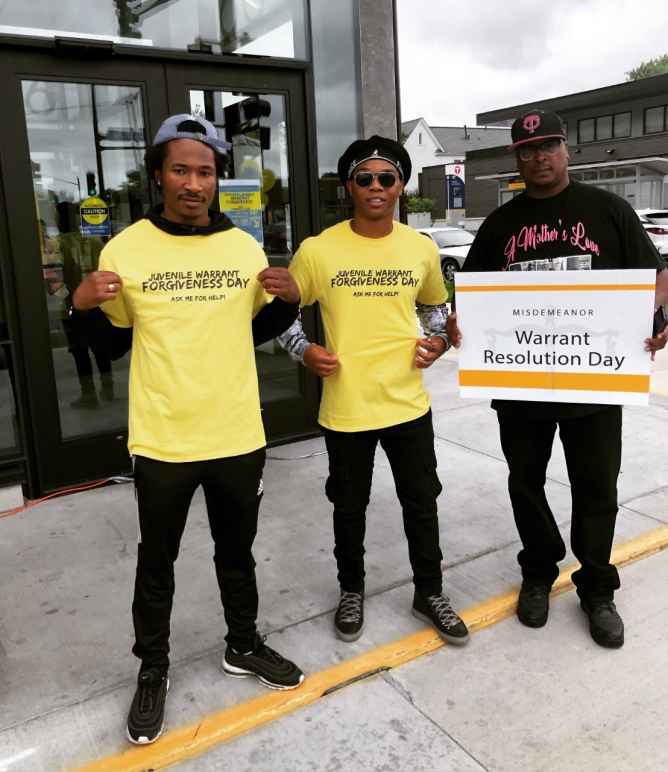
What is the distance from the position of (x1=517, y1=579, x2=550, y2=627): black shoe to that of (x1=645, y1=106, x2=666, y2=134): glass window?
42473 millimetres

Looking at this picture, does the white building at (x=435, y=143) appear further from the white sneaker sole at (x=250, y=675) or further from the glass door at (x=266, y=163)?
the white sneaker sole at (x=250, y=675)

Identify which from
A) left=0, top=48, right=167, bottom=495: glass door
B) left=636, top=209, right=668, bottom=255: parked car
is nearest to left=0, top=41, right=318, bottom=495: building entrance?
left=0, top=48, right=167, bottom=495: glass door

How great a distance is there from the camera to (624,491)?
15.1 ft

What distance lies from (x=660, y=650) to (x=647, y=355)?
119 centimetres

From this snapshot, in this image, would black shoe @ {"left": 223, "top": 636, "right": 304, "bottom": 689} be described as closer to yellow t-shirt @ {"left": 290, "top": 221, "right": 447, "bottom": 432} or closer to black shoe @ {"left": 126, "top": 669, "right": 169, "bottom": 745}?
black shoe @ {"left": 126, "top": 669, "right": 169, "bottom": 745}

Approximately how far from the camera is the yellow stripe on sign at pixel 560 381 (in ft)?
9.52

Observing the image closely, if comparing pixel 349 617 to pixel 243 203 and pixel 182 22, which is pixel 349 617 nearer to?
pixel 243 203

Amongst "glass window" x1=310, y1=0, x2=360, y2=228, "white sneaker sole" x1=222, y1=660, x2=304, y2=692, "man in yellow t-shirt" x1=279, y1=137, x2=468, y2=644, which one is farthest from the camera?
"glass window" x1=310, y1=0, x2=360, y2=228


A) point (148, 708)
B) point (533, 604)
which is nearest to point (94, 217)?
point (148, 708)

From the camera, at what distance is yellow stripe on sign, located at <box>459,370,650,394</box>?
2901mm

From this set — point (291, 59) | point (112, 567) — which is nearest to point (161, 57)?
point (291, 59)

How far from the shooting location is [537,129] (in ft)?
9.10

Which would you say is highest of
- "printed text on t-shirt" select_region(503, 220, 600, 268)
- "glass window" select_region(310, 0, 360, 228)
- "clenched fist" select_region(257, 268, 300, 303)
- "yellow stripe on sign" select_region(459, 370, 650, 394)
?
"glass window" select_region(310, 0, 360, 228)

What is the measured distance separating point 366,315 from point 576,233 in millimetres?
884
